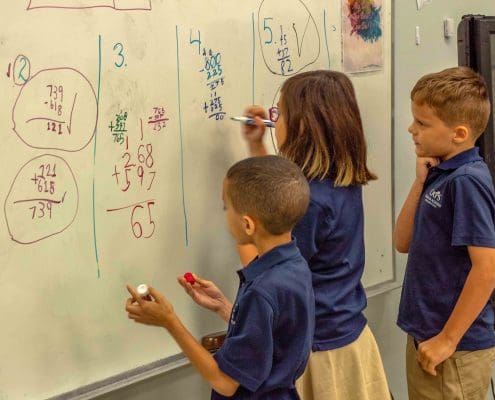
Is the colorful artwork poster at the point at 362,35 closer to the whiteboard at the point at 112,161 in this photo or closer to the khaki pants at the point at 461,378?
the whiteboard at the point at 112,161

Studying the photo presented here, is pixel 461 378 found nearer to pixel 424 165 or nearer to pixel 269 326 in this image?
pixel 424 165

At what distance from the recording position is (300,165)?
5.00 feet

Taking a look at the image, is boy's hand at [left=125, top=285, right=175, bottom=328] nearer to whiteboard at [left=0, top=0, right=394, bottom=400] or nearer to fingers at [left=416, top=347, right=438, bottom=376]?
whiteboard at [left=0, top=0, right=394, bottom=400]

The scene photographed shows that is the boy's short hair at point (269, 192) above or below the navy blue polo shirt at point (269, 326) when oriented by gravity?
above

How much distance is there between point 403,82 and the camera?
226cm

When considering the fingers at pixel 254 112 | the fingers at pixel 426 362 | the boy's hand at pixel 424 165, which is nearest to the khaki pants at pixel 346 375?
the fingers at pixel 426 362

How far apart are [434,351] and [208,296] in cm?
53

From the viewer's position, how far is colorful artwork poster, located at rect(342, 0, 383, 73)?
79.0 inches

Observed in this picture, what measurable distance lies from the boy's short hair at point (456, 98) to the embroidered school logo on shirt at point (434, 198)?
0.52 ft

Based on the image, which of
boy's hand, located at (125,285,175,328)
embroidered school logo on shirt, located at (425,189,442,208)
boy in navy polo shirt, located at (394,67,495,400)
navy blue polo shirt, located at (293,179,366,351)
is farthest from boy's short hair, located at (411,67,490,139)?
boy's hand, located at (125,285,175,328)

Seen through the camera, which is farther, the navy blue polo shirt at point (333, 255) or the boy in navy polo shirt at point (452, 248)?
the boy in navy polo shirt at point (452, 248)

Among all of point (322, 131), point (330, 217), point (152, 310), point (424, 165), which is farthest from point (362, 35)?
point (152, 310)

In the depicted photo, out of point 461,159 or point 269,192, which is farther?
point 461,159

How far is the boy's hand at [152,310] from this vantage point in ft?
4.22
